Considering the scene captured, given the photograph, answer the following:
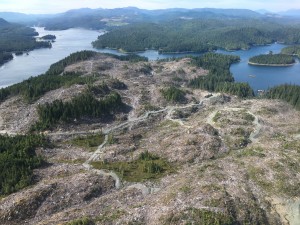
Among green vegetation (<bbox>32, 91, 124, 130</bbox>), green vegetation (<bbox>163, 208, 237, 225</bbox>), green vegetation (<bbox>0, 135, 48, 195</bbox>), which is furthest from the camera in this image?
green vegetation (<bbox>32, 91, 124, 130</bbox>)

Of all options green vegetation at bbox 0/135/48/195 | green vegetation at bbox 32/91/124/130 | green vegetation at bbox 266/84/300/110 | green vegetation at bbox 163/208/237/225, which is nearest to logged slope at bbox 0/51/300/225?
green vegetation at bbox 163/208/237/225

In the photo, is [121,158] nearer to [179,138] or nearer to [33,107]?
[179,138]

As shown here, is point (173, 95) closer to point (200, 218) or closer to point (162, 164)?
point (162, 164)

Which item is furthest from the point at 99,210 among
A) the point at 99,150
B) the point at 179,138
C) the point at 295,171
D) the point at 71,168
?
the point at 295,171

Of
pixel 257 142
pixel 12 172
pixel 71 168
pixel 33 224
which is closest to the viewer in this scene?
pixel 33 224

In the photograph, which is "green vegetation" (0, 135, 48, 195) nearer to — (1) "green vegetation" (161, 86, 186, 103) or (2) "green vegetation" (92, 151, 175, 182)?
(2) "green vegetation" (92, 151, 175, 182)

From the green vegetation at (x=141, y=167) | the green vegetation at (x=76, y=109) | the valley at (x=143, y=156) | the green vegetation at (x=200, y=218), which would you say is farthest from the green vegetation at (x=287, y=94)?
the green vegetation at (x=200, y=218)

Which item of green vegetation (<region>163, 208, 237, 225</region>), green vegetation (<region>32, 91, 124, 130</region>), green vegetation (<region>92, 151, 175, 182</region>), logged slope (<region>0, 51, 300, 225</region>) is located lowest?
green vegetation (<region>92, 151, 175, 182</region>)

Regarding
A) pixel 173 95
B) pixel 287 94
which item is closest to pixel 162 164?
pixel 173 95
